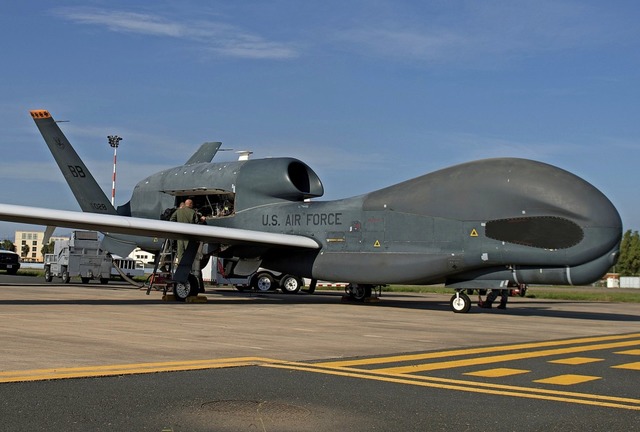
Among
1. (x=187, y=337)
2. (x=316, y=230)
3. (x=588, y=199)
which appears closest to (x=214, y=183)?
(x=316, y=230)

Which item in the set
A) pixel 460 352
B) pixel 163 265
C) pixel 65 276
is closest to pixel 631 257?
pixel 65 276

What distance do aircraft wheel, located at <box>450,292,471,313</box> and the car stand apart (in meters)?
44.1

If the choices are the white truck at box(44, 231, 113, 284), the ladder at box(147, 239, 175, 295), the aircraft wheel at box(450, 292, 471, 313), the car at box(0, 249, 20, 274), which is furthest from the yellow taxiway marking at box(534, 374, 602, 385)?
the car at box(0, 249, 20, 274)

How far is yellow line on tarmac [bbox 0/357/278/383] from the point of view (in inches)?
310

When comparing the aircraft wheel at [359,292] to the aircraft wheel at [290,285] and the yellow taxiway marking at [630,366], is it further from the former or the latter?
the yellow taxiway marking at [630,366]

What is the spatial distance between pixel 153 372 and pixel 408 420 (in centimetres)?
330

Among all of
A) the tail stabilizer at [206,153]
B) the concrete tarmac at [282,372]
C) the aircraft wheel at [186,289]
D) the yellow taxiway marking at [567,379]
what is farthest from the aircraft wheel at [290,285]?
the yellow taxiway marking at [567,379]

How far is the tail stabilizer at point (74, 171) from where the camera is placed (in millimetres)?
30312

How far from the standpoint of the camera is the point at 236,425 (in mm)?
5965

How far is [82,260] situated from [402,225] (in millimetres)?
23104

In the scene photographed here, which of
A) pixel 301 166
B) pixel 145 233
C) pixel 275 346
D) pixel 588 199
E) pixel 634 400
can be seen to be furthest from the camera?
pixel 301 166

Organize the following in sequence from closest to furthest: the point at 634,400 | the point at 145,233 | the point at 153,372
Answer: the point at 634,400
the point at 153,372
the point at 145,233

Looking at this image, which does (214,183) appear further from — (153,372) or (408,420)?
(408,420)

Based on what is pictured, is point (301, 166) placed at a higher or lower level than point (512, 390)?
higher
